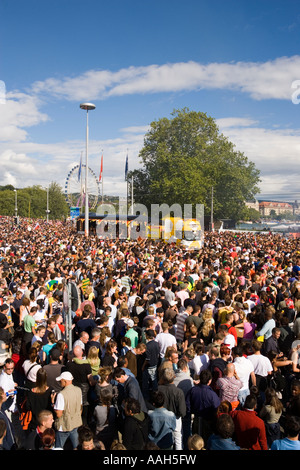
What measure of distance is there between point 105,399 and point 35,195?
117m

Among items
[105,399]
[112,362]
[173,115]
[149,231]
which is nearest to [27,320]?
[112,362]

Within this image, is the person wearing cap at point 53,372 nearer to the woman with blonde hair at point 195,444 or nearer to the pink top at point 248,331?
the woman with blonde hair at point 195,444

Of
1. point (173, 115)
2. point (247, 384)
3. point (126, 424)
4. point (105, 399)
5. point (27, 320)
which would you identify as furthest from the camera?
point (173, 115)

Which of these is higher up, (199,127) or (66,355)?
(199,127)

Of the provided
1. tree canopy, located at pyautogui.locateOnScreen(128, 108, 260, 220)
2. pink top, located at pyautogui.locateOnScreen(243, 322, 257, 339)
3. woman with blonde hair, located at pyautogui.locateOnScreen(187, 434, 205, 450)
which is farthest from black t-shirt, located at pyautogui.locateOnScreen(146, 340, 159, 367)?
tree canopy, located at pyautogui.locateOnScreen(128, 108, 260, 220)

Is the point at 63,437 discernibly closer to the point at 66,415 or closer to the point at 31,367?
the point at 66,415

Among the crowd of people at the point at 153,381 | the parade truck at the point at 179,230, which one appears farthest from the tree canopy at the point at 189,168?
the crowd of people at the point at 153,381

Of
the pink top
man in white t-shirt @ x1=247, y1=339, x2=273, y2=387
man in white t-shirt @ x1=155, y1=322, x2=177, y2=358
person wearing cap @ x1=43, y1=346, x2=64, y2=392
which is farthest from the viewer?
the pink top

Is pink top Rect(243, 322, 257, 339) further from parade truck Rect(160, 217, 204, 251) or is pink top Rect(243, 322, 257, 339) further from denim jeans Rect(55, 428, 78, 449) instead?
parade truck Rect(160, 217, 204, 251)

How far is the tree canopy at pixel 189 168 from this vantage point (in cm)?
5312

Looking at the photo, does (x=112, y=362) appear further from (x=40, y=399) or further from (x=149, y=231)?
(x=149, y=231)

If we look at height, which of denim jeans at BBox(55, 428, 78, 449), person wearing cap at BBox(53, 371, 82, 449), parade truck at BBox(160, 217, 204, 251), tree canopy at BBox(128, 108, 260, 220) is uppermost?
tree canopy at BBox(128, 108, 260, 220)

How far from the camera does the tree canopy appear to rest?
174 feet
